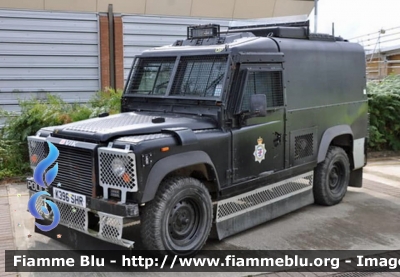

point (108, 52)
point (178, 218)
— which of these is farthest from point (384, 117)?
point (178, 218)

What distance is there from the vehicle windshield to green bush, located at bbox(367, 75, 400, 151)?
6860mm

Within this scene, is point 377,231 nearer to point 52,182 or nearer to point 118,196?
point 118,196

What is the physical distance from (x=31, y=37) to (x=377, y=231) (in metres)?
10.7

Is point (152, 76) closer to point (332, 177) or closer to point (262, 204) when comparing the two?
point (262, 204)

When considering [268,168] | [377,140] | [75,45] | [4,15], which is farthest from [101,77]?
[268,168]

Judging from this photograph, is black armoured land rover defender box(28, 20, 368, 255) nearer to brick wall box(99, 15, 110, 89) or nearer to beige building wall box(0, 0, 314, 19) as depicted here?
brick wall box(99, 15, 110, 89)

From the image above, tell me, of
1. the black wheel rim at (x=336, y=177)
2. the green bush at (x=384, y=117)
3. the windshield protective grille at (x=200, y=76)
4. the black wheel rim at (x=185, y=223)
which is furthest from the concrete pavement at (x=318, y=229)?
the green bush at (x=384, y=117)

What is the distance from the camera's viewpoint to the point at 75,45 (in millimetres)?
13836

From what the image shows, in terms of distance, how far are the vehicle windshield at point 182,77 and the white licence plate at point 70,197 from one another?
73.5 inches

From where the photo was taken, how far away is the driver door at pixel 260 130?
5.82 metres

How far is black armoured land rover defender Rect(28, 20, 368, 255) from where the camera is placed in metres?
4.90

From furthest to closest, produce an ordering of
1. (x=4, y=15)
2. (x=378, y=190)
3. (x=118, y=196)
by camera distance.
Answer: (x=4, y=15)
(x=378, y=190)
(x=118, y=196)

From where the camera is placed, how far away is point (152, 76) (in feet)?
21.5

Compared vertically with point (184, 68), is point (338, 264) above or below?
below
